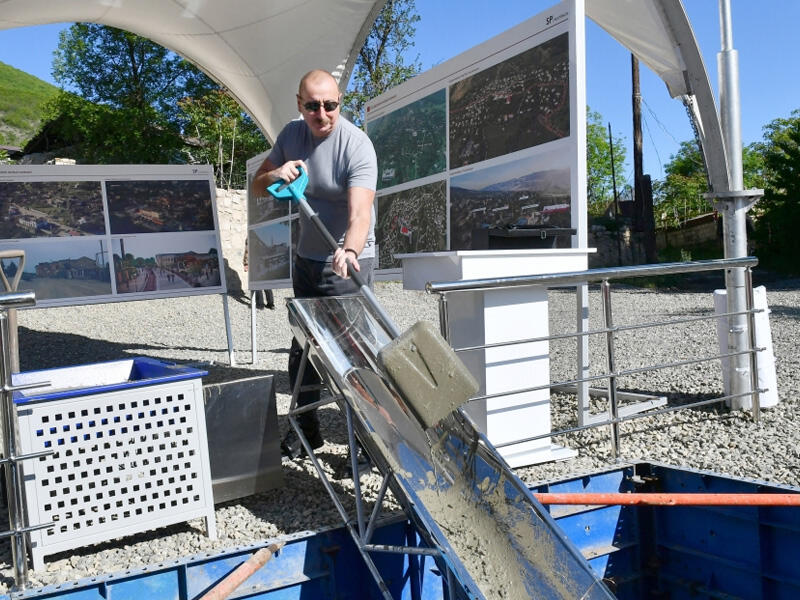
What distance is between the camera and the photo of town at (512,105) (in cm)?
402

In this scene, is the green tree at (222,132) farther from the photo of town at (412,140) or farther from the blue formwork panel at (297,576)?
the blue formwork panel at (297,576)

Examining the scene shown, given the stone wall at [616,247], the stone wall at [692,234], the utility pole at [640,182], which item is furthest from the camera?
the stone wall at [692,234]

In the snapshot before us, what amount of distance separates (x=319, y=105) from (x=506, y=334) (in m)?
1.44

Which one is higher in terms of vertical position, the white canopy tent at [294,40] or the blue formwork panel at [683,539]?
the white canopy tent at [294,40]

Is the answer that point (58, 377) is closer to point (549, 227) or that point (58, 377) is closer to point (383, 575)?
point (383, 575)

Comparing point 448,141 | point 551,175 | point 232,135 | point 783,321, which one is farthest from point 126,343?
point 232,135

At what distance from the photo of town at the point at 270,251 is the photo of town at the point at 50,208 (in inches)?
62.5

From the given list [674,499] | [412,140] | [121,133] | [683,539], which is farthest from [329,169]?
[121,133]

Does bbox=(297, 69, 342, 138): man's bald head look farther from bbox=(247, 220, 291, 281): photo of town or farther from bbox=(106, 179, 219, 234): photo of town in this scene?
bbox=(106, 179, 219, 234): photo of town

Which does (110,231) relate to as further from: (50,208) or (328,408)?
(328,408)

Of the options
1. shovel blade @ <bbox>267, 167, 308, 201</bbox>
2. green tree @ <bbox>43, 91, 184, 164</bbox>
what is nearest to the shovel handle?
shovel blade @ <bbox>267, 167, 308, 201</bbox>

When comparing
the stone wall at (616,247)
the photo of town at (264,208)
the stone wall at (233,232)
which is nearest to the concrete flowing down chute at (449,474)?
the photo of town at (264,208)

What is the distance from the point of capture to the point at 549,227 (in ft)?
13.1

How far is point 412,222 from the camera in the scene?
5.61 metres
